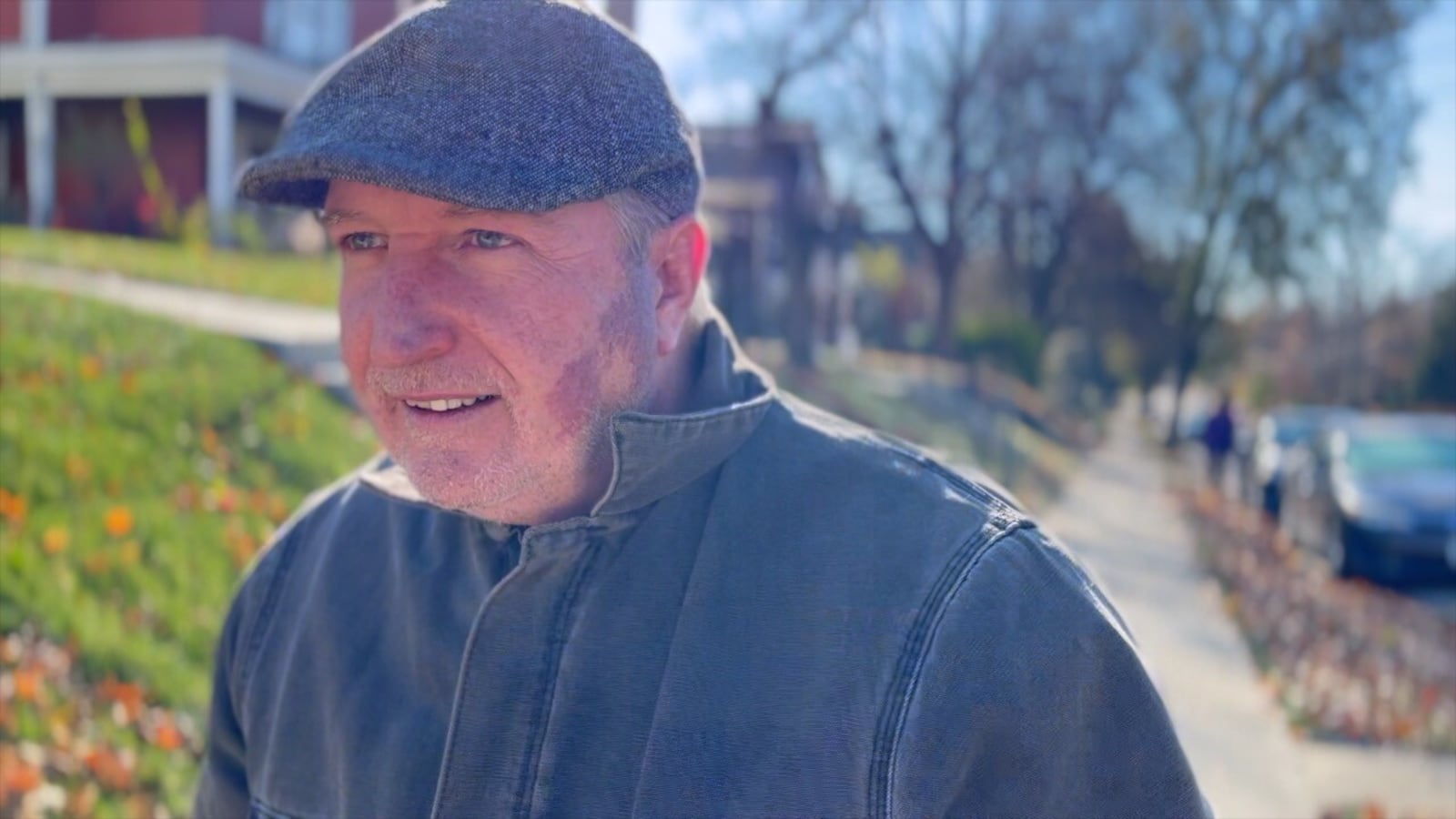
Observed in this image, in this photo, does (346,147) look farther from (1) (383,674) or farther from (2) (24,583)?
(2) (24,583)

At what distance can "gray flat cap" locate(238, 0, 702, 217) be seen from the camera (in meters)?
1.61

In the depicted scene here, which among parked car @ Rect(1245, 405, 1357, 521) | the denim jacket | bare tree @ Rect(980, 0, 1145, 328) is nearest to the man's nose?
the denim jacket

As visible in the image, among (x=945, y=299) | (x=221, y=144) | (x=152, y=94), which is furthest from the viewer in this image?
(x=945, y=299)

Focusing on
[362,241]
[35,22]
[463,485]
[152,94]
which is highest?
[152,94]

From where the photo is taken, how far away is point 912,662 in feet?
4.93

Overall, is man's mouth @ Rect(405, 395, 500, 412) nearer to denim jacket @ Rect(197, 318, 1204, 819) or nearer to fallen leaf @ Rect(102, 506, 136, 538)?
denim jacket @ Rect(197, 318, 1204, 819)

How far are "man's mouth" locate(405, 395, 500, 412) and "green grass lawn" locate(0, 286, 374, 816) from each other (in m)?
2.39

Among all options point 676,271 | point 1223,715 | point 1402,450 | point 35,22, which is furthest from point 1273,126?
point 676,271

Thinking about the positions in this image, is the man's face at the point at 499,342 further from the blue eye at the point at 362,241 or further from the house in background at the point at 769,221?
the house in background at the point at 769,221

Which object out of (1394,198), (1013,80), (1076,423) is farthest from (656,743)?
(1076,423)

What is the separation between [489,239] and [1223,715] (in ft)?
19.1

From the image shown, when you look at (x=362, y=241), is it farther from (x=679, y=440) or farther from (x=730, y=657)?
(x=730, y=657)

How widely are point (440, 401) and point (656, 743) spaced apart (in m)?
0.56

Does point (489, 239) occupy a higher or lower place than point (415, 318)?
higher
